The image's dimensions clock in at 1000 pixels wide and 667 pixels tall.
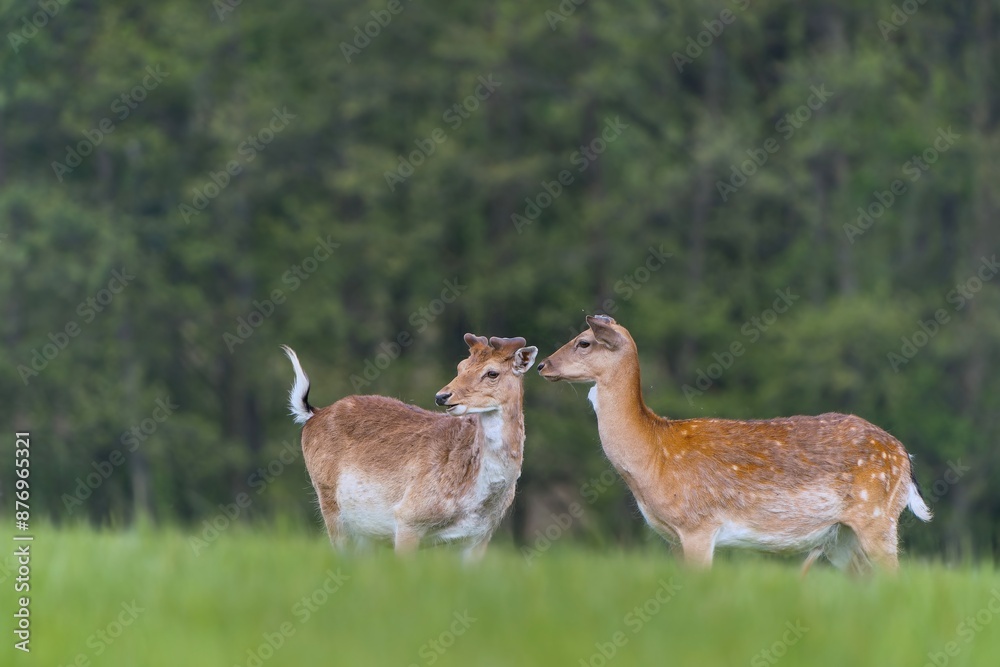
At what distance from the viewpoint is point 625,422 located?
31.5 feet

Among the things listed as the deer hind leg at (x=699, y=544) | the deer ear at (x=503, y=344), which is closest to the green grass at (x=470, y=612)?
the deer hind leg at (x=699, y=544)

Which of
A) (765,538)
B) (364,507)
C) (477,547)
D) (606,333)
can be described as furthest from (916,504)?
(364,507)

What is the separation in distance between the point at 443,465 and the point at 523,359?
81 cm

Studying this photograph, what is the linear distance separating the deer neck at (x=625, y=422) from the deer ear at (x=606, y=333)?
0.15 meters

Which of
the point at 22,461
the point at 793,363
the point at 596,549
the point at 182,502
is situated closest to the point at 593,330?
the point at 596,549

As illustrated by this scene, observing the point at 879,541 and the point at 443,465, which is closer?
the point at 879,541

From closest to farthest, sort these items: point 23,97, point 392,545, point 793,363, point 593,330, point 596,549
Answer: point 596,549 → point 593,330 → point 392,545 → point 793,363 → point 23,97

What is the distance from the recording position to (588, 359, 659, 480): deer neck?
9492 millimetres

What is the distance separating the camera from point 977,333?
28.8 metres

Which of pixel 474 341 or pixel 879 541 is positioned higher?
pixel 474 341

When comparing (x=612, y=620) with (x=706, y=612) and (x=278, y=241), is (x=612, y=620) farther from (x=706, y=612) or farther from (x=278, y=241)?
(x=278, y=241)

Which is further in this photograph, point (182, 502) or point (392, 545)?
point (182, 502)

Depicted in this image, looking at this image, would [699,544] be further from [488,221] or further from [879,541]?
[488,221]

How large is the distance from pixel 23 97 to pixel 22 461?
22.0 m
